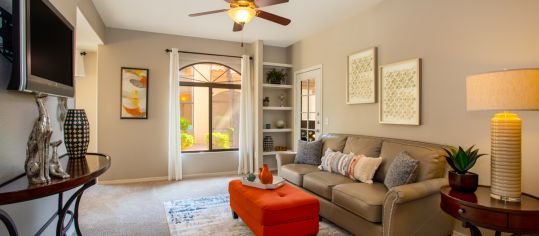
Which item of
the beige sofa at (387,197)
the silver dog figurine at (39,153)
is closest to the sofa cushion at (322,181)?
the beige sofa at (387,197)

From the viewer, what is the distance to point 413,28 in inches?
126

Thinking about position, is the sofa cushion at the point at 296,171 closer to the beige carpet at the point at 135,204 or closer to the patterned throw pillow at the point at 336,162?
the patterned throw pillow at the point at 336,162

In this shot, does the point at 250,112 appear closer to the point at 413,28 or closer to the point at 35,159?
the point at 413,28

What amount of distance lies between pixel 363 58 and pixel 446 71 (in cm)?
123

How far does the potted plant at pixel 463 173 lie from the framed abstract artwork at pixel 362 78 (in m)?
1.69

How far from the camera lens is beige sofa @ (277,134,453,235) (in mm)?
2312

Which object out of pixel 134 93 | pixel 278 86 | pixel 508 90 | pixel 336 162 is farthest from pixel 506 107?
pixel 134 93

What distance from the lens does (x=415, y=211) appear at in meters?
2.40

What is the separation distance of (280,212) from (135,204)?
230 cm

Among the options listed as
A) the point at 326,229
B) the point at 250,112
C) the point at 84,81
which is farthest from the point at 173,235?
the point at 84,81

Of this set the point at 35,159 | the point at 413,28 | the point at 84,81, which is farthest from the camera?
the point at 84,81

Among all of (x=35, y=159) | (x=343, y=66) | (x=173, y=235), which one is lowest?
(x=173, y=235)

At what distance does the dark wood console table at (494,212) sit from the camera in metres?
1.68

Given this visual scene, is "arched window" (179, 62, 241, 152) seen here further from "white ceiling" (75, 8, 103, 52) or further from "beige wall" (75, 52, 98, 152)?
"beige wall" (75, 52, 98, 152)
